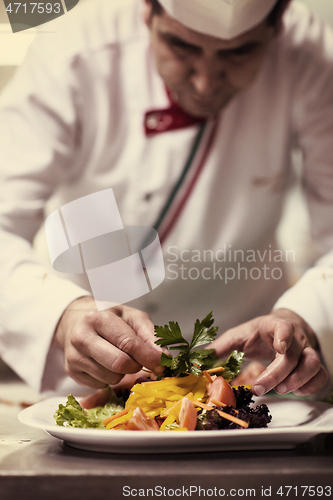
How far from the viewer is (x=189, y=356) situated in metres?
0.83

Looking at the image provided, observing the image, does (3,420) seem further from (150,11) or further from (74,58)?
(150,11)

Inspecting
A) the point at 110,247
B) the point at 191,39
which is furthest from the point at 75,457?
the point at 191,39

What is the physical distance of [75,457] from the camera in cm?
74

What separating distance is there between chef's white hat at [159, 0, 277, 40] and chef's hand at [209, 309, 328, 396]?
2.15 feet

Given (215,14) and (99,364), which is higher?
(215,14)

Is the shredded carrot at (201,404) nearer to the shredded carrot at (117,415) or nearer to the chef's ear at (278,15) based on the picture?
the shredded carrot at (117,415)

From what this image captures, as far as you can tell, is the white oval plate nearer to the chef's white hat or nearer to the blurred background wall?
the blurred background wall

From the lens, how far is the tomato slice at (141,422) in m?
0.70

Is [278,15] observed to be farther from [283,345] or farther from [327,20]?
[283,345]

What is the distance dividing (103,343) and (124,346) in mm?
45

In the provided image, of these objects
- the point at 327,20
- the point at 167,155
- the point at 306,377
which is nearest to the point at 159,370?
the point at 306,377

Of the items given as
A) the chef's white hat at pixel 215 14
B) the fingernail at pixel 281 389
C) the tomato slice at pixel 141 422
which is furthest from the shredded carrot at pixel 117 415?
the chef's white hat at pixel 215 14

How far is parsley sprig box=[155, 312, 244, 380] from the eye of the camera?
0.82 metres

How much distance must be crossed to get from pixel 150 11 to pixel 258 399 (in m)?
0.93
